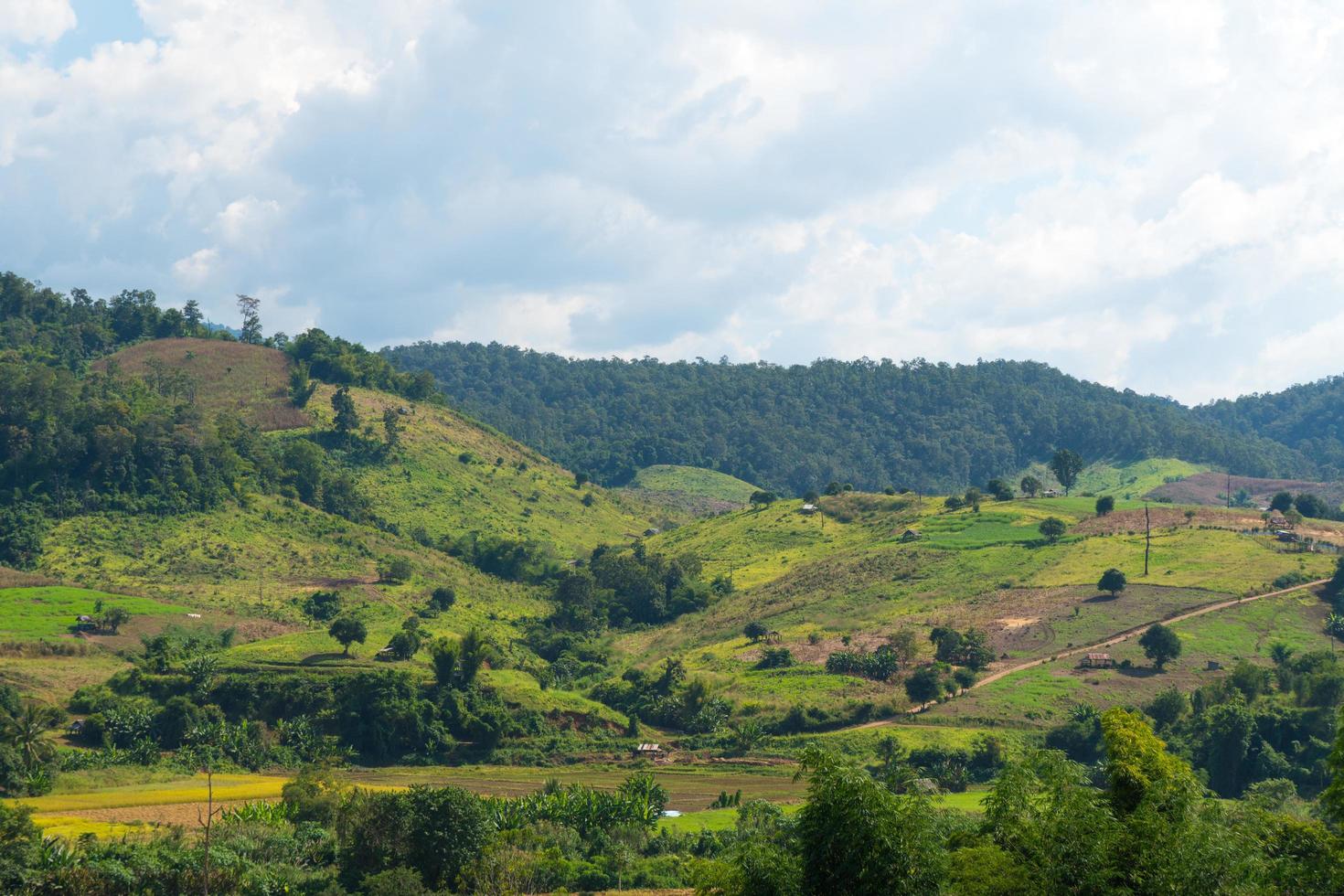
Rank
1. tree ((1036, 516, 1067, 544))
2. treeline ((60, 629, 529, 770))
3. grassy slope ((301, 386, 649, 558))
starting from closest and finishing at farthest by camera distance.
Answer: treeline ((60, 629, 529, 770)), tree ((1036, 516, 1067, 544)), grassy slope ((301, 386, 649, 558))

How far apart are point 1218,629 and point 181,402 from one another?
383 ft

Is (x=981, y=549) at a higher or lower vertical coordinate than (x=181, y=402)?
lower

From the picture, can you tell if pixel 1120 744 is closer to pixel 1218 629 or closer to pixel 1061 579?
pixel 1218 629

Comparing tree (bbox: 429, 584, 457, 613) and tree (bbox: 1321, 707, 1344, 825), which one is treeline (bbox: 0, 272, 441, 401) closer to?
tree (bbox: 429, 584, 457, 613)

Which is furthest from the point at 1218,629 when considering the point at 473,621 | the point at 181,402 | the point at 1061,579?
the point at 181,402

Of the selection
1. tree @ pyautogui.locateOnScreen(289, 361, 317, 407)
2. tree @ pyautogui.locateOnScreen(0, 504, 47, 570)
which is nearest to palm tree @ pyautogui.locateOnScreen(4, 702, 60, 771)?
tree @ pyautogui.locateOnScreen(0, 504, 47, 570)

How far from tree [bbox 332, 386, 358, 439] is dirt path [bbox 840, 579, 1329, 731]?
89.1 metres

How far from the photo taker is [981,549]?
120 m

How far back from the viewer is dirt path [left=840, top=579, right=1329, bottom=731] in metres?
85.2

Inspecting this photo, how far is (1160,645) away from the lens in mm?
86750

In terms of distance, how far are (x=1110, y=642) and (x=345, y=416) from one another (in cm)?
9642

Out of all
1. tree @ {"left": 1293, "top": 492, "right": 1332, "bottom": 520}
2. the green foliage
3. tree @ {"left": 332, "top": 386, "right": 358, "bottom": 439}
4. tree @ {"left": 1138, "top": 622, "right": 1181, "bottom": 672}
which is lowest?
the green foliage

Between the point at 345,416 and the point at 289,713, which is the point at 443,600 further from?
the point at 345,416

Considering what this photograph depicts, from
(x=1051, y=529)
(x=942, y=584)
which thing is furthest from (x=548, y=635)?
(x=1051, y=529)
